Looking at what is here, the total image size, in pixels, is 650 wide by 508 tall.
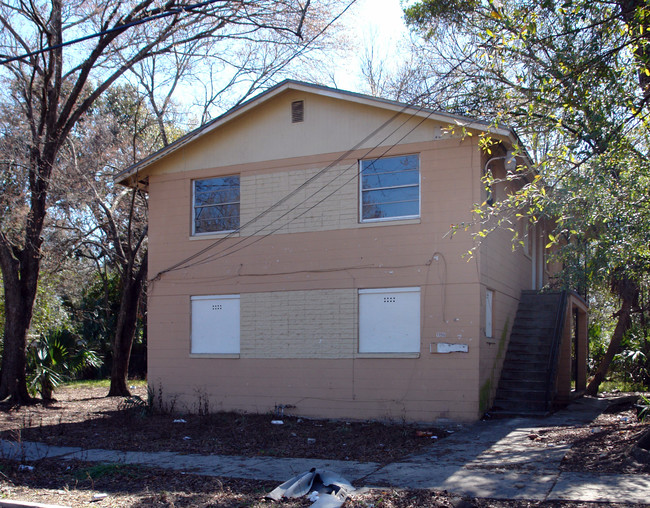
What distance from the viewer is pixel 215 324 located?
15758mm

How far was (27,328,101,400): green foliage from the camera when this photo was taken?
1772cm

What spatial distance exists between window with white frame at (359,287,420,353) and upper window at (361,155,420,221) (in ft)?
5.49

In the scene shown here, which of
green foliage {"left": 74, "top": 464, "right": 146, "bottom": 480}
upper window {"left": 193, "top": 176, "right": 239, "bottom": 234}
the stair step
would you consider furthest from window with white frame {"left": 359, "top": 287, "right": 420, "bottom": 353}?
green foliage {"left": 74, "top": 464, "right": 146, "bottom": 480}

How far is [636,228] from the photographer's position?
32.7ft

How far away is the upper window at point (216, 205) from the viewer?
15938 mm

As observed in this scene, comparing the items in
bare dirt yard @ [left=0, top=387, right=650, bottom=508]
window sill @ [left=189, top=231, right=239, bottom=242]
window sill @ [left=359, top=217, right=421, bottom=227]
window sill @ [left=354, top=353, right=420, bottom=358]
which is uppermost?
window sill @ [left=359, top=217, right=421, bottom=227]

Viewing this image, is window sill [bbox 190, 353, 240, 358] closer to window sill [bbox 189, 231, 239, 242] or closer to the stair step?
window sill [bbox 189, 231, 239, 242]

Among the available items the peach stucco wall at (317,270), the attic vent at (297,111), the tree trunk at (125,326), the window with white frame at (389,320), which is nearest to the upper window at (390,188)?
the peach stucco wall at (317,270)

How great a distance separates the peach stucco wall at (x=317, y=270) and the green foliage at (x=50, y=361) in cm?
356

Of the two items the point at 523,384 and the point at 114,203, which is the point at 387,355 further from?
the point at 114,203

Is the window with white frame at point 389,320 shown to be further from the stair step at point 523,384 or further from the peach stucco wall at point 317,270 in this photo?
the stair step at point 523,384

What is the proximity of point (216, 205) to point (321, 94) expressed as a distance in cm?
377

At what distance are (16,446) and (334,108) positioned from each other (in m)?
9.34

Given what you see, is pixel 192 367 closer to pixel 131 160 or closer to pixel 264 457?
pixel 264 457
